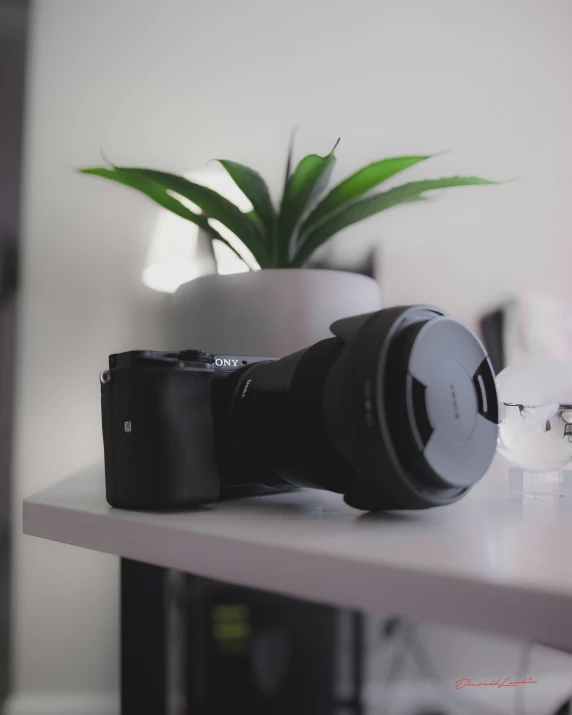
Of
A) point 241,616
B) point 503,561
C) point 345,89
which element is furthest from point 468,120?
point 503,561

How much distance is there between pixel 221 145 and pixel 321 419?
828mm

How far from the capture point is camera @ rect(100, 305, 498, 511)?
1.02ft

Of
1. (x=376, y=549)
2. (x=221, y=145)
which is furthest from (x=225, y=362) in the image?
(x=221, y=145)

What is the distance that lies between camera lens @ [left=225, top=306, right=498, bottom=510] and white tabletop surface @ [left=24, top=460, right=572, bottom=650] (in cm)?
2

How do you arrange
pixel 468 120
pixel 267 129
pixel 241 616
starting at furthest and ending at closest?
pixel 468 120
pixel 267 129
pixel 241 616

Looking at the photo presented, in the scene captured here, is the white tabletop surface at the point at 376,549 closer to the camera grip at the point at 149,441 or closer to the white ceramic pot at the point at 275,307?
the camera grip at the point at 149,441

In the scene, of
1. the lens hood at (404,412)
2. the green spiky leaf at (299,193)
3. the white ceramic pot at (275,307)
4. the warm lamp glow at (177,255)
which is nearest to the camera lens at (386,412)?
the lens hood at (404,412)

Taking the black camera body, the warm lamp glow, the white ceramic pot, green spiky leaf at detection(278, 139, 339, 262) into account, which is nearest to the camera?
the black camera body

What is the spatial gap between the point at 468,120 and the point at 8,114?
2.83ft

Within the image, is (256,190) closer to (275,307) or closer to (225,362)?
(275,307)

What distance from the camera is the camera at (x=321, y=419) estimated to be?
0.31 metres

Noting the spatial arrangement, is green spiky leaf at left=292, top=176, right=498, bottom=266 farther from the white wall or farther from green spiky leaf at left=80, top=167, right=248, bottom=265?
the white wall

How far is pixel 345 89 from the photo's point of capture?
1.12 m

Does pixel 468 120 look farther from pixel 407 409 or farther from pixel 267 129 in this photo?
pixel 407 409
